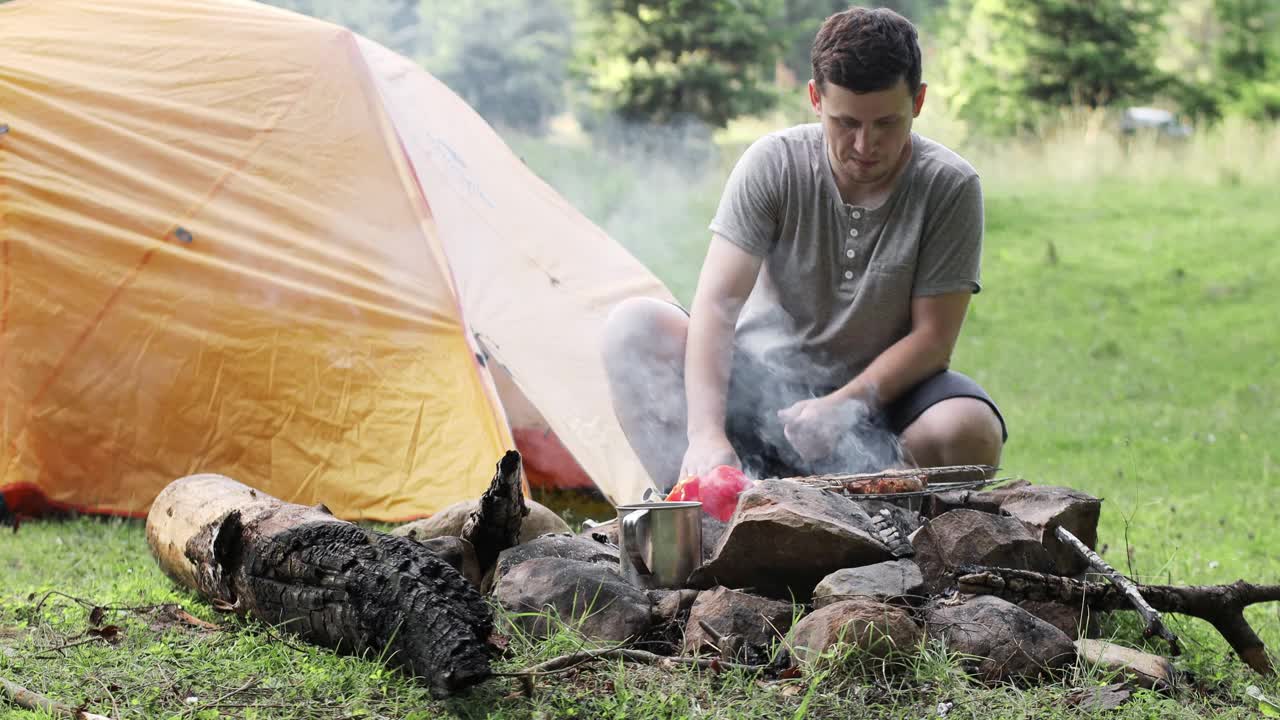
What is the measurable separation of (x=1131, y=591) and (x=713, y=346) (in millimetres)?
1180

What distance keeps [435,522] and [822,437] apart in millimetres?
983

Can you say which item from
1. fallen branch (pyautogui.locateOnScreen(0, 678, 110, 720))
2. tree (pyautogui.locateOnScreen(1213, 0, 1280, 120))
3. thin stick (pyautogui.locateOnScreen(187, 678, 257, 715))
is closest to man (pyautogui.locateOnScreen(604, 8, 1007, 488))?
thin stick (pyautogui.locateOnScreen(187, 678, 257, 715))

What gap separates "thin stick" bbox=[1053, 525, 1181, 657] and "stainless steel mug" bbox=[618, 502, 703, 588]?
2.58 feet

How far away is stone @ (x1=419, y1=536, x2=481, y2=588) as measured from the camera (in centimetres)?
287

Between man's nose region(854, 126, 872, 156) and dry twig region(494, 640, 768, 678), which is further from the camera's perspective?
man's nose region(854, 126, 872, 156)

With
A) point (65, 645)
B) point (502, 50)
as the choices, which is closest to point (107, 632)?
point (65, 645)

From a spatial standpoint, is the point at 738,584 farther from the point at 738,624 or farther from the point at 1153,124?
the point at 1153,124

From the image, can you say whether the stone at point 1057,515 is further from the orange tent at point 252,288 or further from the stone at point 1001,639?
the orange tent at point 252,288

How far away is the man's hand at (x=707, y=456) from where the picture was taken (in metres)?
3.11

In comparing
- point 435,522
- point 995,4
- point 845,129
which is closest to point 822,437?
point 845,129

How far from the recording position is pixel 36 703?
2271mm

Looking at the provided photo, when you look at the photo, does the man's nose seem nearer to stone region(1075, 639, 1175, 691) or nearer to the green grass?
the green grass

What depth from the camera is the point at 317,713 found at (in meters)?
2.27

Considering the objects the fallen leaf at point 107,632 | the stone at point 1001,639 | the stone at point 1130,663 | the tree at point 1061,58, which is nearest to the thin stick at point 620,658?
the stone at point 1001,639
